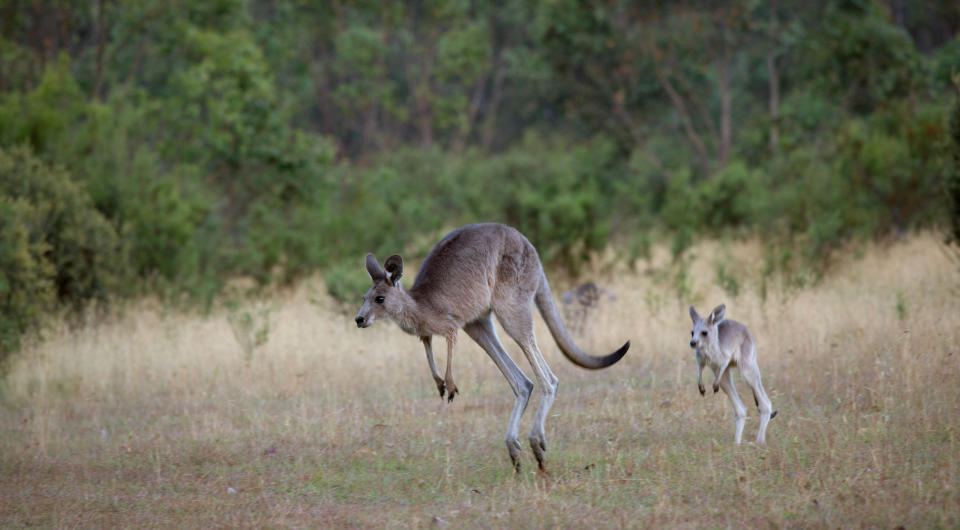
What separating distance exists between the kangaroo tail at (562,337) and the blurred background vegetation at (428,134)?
6749 millimetres

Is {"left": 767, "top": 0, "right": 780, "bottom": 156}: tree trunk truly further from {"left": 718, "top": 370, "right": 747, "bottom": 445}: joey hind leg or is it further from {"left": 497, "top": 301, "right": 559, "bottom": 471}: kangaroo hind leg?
{"left": 497, "top": 301, "right": 559, "bottom": 471}: kangaroo hind leg

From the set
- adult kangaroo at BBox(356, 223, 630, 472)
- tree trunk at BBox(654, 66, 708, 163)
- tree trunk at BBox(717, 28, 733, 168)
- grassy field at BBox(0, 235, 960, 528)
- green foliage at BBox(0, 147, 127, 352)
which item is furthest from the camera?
tree trunk at BBox(654, 66, 708, 163)

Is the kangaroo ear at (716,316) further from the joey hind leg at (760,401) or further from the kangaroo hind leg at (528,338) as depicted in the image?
the kangaroo hind leg at (528,338)

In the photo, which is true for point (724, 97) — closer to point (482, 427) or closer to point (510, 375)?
point (482, 427)

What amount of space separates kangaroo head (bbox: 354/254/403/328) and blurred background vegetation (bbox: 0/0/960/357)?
6333 millimetres

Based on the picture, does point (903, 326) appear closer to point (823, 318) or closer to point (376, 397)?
point (823, 318)

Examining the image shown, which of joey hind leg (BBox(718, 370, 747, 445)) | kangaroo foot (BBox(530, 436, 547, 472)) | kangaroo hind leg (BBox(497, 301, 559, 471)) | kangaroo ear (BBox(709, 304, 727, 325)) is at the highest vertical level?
kangaroo ear (BBox(709, 304, 727, 325))

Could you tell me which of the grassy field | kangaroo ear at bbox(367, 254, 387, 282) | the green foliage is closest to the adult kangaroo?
kangaroo ear at bbox(367, 254, 387, 282)

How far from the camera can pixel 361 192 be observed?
73.8ft

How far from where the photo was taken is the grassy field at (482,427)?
5.85m

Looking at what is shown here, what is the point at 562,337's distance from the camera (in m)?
7.03

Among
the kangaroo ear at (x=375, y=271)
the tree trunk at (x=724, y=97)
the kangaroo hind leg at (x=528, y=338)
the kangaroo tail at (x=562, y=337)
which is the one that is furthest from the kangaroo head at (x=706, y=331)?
the tree trunk at (x=724, y=97)

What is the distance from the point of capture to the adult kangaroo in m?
6.43

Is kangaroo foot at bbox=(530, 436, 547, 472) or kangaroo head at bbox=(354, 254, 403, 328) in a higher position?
kangaroo head at bbox=(354, 254, 403, 328)
